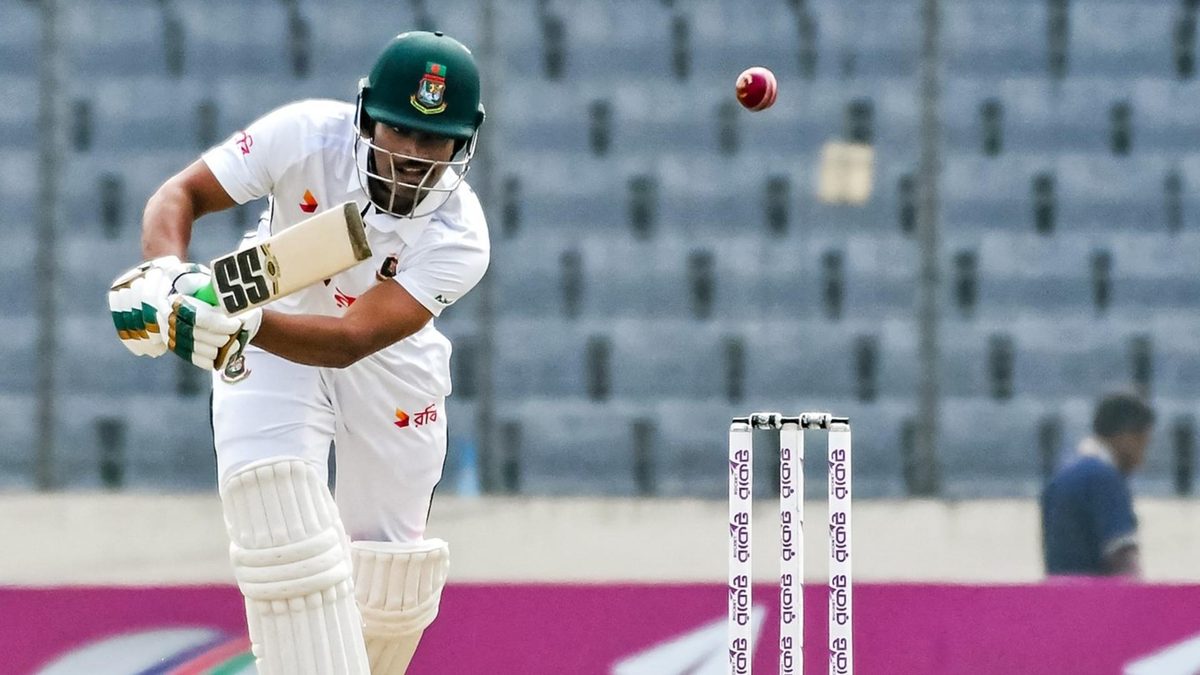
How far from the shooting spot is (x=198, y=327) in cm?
217

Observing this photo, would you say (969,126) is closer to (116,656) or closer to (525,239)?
(525,239)

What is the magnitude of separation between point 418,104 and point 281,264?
1.14 ft

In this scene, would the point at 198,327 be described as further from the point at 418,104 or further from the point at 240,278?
the point at 418,104

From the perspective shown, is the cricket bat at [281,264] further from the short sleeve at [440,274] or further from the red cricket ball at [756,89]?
the red cricket ball at [756,89]

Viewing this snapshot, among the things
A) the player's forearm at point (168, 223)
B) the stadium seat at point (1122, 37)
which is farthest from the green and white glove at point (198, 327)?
the stadium seat at point (1122, 37)

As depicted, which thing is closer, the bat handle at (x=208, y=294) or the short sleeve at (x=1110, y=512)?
the bat handle at (x=208, y=294)

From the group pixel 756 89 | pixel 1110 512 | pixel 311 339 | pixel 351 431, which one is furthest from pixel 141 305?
pixel 1110 512

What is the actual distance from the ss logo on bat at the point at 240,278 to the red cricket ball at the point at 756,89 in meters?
0.86

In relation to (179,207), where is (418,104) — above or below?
above

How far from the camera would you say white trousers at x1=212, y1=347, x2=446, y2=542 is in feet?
8.23

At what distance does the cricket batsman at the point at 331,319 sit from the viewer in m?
2.42

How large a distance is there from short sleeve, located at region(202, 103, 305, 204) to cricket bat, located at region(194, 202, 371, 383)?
0.36 meters

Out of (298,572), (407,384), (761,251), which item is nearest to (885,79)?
(761,251)

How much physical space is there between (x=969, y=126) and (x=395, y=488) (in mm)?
3273
